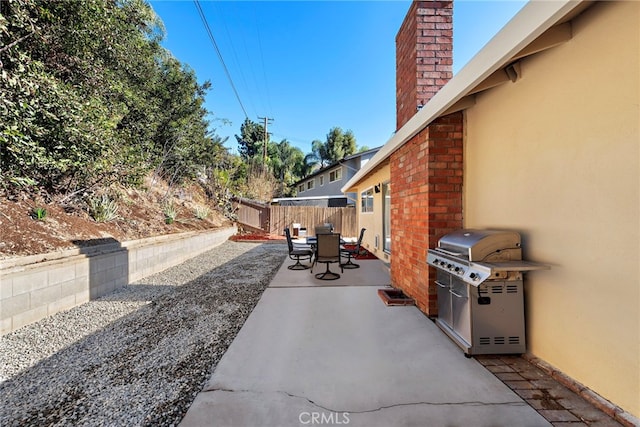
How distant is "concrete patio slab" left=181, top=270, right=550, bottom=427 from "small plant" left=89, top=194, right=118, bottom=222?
17.4 feet

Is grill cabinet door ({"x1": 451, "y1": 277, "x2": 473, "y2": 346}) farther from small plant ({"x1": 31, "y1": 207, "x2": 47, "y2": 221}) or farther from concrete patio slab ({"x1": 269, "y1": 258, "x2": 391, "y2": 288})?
small plant ({"x1": 31, "y1": 207, "x2": 47, "y2": 221})

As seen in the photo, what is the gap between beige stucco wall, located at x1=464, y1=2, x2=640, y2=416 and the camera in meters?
1.61

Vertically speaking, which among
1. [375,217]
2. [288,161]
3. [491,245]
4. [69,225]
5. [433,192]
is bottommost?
[491,245]

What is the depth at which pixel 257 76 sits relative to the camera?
59.5 ft

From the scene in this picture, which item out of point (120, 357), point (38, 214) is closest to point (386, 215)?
point (120, 357)

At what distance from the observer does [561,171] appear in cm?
204

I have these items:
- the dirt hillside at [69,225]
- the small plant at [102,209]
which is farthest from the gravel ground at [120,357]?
the small plant at [102,209]

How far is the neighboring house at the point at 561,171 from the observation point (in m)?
1.62

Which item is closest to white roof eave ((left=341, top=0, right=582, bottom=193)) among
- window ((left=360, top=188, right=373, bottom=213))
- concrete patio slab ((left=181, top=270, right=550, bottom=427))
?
concrete patio slab ((left=181, top=270, right=550, bottom=427))

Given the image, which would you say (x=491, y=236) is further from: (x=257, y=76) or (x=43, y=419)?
(x=257, y=76)

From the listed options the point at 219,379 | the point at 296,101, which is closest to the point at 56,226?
the point at 219,379

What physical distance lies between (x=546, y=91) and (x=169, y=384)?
4248mm

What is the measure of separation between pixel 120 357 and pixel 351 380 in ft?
7.91

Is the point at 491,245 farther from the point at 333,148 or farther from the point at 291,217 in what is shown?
the point at 333,148
